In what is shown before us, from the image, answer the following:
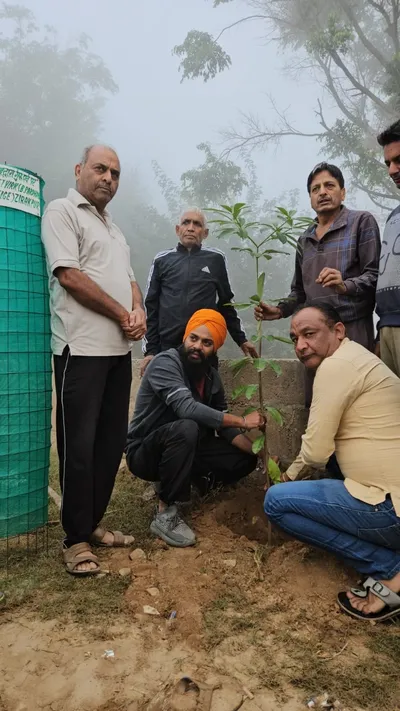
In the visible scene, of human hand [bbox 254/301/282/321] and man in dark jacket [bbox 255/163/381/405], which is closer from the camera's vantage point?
human hand [bbox 254/301/282/321]

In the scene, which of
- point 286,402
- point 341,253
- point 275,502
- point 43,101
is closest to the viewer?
point 275,502

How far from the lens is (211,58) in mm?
17422

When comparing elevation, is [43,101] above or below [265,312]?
above

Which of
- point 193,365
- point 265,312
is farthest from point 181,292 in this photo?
point 265,312

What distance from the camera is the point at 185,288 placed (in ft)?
11.2

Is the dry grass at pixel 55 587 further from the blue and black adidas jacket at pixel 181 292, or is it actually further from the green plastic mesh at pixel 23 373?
the blue and black adidas jacket at pixel 181 292

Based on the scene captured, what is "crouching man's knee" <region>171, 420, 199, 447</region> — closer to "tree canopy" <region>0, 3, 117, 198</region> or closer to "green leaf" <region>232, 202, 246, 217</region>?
"green leaf" <region>232, 202, 246, 217</region>

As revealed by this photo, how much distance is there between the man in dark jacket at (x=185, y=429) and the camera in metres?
2.71

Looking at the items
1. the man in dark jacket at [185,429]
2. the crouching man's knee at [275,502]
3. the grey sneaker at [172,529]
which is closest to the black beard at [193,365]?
the man in dark jacket at [185,429]

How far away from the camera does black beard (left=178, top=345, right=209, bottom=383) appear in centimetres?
293

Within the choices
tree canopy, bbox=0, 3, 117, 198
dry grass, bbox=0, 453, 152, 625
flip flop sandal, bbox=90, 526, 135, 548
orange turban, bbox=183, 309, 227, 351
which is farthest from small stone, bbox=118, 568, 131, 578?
tree canopy, bbox=0, 3, 117, 198

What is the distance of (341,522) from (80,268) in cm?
167

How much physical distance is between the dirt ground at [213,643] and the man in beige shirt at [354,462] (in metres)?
0.19

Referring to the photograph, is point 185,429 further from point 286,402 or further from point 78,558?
point 286,402
